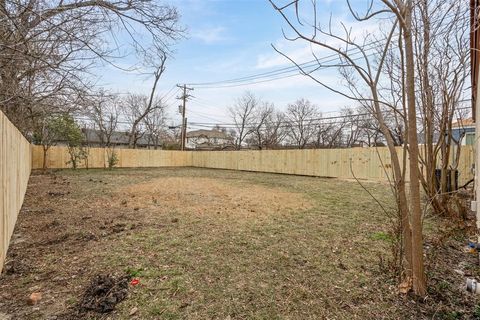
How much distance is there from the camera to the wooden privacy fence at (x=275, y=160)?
1058cm

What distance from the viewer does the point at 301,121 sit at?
23469 mm

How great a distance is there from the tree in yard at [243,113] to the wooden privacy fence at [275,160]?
24.2 ft

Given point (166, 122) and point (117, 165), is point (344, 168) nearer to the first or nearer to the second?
point (117, 165)

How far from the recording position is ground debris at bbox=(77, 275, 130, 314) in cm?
179

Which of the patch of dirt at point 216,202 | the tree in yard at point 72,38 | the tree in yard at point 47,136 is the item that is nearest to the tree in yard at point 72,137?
the tree in yard at point 47,136

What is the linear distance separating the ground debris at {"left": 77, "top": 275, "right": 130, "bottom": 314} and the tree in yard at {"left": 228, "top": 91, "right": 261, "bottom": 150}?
25.4 metres

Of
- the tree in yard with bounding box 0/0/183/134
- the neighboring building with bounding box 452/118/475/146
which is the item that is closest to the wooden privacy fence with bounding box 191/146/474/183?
the neighboring building with bounding box 452/118/475/146

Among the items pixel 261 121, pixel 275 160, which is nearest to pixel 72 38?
pixel 275 160

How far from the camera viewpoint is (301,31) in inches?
71.6

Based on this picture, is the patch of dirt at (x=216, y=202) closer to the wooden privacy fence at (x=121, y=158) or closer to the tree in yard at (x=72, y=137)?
the tree in yard at (x=72, y=137)

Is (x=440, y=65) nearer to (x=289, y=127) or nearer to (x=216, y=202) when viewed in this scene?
(x=216, y=202)

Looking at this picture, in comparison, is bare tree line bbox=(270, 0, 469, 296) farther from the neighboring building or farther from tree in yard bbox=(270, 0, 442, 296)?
the neighboring building

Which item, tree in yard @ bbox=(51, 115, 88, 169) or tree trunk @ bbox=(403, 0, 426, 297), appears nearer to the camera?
tree trunk @ bbox=(403, 0, 426, 297)

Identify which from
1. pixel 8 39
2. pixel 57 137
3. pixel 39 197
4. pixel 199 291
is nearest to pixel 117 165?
pixel 57 137
